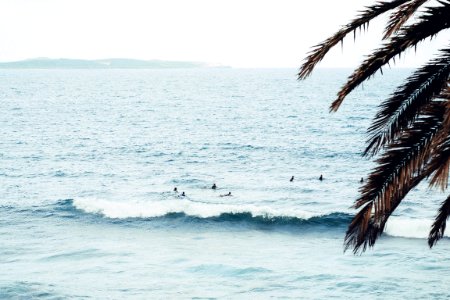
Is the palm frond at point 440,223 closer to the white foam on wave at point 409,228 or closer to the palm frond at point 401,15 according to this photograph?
the palm frond at point 401,15

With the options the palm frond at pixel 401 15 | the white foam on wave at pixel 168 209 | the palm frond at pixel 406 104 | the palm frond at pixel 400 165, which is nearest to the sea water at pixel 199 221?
the white foam on wave at pixel 168 209

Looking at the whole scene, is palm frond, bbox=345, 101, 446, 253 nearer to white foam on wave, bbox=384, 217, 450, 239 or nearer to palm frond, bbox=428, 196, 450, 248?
palm frond, bbox=428, 196, 450, 248

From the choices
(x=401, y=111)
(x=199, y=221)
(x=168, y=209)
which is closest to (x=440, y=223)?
(x=401, y=111)

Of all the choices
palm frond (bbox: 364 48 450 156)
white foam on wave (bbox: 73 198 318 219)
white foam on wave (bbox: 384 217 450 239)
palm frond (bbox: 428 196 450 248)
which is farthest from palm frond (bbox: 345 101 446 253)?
white foam on wave (bbox: 73 198 318 219)

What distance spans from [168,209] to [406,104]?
29.5 meters

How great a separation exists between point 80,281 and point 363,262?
12.2 metres

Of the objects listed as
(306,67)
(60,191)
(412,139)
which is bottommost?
(60,191)

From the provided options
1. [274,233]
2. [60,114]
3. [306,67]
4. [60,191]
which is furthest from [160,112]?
[306,67]

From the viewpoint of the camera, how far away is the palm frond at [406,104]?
249 inches

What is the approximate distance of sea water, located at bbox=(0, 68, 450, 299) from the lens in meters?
21.9

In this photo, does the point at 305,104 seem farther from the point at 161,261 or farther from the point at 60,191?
the point at 161,261

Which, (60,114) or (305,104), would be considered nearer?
(60,114)

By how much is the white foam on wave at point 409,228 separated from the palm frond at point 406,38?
24.7 meters

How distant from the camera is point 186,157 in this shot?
5566cm
